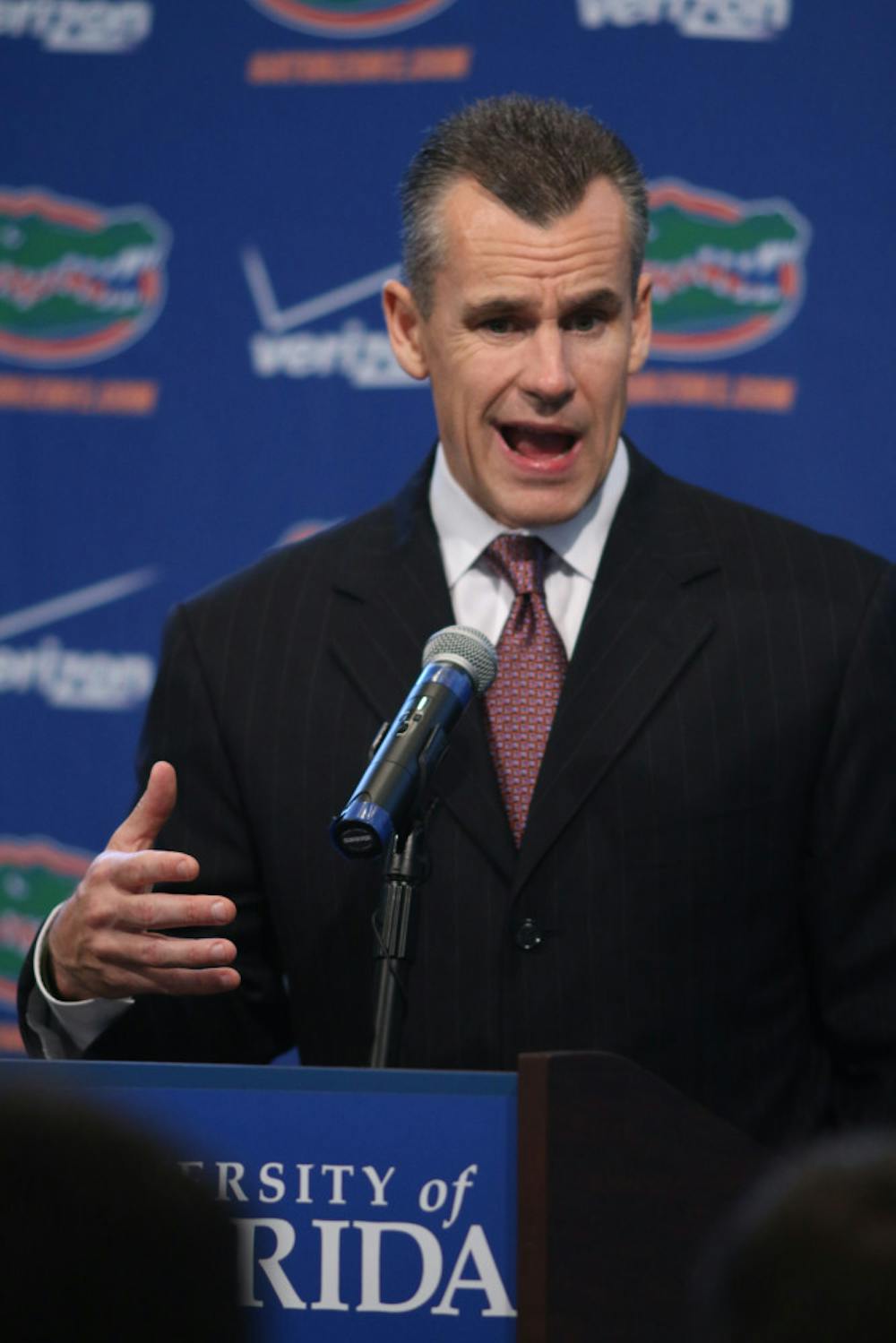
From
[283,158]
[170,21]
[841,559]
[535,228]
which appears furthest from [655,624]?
[170,21]

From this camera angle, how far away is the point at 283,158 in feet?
10.2

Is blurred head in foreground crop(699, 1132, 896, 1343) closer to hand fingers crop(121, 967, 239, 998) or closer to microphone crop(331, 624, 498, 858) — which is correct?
microphone crop(331, 624, 498, 858)

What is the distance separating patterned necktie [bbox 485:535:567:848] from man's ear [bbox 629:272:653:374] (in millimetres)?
234

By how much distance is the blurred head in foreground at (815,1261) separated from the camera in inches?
26.5

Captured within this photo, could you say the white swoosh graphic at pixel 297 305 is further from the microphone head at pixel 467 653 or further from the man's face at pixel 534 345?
the microphone head at pixel 467 653

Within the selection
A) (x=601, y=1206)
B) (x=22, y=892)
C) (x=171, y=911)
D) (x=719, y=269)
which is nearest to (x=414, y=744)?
(x=171, y=911)

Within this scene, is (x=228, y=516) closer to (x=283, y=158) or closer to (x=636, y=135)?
(x=283, y=158)

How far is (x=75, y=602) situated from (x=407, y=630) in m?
1.31

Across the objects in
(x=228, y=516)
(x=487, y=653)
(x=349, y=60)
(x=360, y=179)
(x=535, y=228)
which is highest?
(x=349, y=60)

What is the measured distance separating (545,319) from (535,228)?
0.09 m

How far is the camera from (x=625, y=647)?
1.98 metres

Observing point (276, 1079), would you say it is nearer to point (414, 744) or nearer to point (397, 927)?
point (397, 927)

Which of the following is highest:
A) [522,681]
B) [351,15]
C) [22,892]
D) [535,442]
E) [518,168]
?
[351,15]

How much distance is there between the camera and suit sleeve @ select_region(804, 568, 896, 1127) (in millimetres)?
1880
